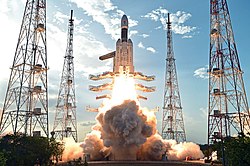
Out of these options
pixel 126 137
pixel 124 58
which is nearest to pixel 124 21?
pixel 124 58

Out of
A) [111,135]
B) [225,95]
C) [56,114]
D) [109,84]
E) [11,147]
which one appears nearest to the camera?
[11,147]

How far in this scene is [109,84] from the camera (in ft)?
181

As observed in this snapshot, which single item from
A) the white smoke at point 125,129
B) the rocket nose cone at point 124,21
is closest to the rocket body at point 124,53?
the rocket nose cone at point 124,21

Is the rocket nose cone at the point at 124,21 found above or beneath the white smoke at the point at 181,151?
above

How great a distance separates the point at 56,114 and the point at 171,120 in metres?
22.9

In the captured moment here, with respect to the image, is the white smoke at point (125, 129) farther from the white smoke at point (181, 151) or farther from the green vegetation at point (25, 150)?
the green vegetation at point (25, 150)

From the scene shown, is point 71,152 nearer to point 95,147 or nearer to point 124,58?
point 95,147

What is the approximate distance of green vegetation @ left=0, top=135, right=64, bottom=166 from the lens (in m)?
34.4

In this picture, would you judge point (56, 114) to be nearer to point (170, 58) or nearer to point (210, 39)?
point (170, 58)

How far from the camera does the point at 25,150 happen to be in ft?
117

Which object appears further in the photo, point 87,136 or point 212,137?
point 212,137

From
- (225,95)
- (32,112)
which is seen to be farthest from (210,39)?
(32,112)

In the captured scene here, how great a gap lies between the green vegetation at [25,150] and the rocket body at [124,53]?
59.5 feet

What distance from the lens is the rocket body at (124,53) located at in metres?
52.0
